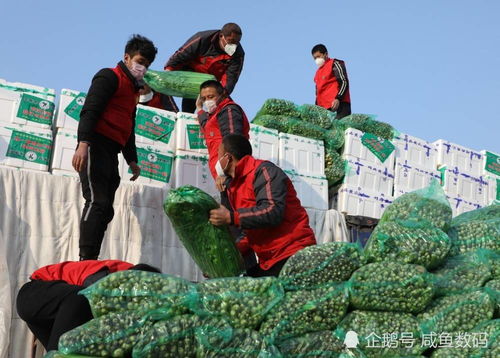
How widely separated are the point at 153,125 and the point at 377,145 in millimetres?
2080

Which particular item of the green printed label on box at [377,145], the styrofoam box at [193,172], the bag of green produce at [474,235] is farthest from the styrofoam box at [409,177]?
the bag of green produce at [474,235]

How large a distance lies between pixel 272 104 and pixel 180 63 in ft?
2.72

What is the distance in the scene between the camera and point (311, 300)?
2730 millimetres

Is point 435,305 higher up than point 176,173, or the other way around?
point 176,173

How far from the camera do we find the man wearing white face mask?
570cm

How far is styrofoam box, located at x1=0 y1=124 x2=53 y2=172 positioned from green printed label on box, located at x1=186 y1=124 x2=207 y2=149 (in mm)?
985

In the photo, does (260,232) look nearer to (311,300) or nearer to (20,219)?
(311,300)

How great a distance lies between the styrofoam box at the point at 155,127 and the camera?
16.0 ft

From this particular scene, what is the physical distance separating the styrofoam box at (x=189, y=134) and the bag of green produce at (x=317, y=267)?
2.29m

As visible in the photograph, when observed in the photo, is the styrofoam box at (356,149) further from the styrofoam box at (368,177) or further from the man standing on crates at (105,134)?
the man standing on crates at (105,134)

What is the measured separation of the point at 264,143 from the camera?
17.7 ft

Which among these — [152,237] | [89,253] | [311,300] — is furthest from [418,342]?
[152,237]

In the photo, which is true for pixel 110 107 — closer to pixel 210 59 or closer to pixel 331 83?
pixel 210 59

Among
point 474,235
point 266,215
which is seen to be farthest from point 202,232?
point 474,235
